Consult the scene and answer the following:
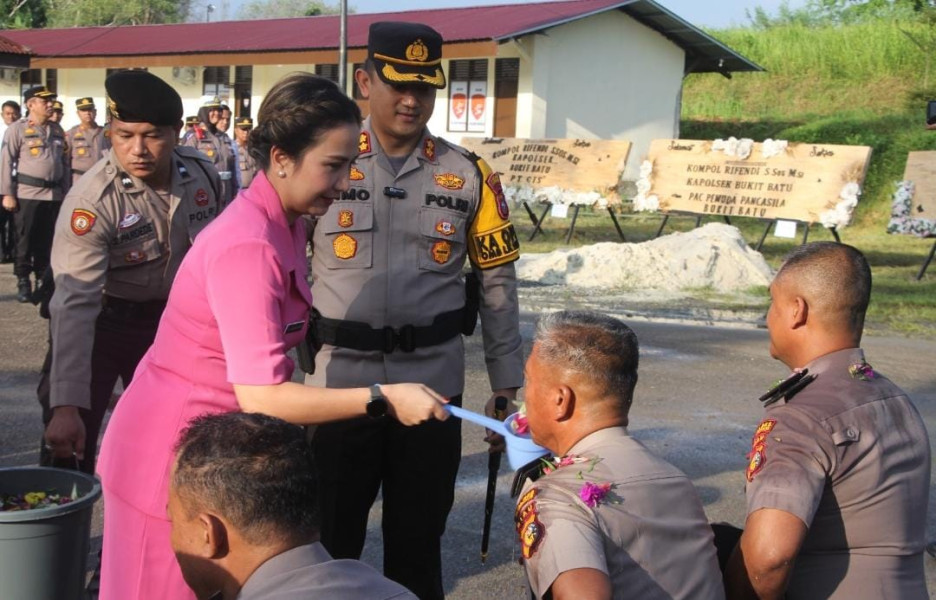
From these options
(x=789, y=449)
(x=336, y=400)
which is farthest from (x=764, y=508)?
(x=336, y=400)

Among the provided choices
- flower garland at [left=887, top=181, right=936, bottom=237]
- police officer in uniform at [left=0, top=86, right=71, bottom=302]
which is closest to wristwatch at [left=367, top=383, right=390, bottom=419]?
police officer in uniform at [left=0, top=86, right=71, bottom=302]

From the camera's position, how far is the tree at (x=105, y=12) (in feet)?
199

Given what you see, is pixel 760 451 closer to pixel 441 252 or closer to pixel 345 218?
pixel 441 252

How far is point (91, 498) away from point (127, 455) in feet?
2.19

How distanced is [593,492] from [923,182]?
15.4 meters

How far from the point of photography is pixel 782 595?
2.66m

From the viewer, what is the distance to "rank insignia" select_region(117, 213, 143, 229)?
402 centimetres

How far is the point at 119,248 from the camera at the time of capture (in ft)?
13.3

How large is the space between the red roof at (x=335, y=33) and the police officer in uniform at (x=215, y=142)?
29.4 feet

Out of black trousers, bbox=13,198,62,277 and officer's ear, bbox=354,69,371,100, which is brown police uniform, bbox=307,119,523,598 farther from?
black trousers, bbox=13,198,62,277

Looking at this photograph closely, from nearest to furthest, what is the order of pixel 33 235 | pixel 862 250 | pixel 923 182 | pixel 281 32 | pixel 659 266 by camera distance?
pixel 33 235, pixel 659 266, pixel 923 182, pixel 862 250, pixel 281 32

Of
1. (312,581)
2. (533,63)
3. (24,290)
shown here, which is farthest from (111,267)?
(533,63)

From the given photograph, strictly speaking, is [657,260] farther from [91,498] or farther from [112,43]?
[112,43]

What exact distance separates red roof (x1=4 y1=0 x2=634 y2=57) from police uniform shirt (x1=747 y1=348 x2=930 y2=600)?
2120 centimetres
